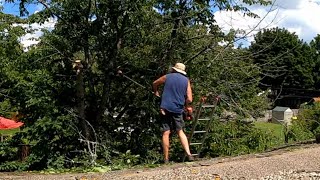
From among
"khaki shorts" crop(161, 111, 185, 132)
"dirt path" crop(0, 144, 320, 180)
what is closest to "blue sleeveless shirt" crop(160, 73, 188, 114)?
"khaki shorts" crop(161, 111, 185, 132)

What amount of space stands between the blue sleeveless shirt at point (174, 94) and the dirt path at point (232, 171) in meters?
1.28

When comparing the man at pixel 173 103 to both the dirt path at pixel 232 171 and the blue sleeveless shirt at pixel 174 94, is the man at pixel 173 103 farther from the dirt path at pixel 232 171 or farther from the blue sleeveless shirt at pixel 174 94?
the dirt path at pixel 232 171

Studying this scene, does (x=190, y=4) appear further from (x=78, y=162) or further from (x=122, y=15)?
(x=78, y=162)

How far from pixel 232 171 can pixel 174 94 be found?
6.96 feet

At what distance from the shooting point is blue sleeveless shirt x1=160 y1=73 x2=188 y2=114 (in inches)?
342

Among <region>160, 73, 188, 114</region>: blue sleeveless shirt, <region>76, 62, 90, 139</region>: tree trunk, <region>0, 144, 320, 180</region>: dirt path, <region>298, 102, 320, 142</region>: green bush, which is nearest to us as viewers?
<region>0, 144, 320, 180</region>: dirt path

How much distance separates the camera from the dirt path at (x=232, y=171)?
6816 mm

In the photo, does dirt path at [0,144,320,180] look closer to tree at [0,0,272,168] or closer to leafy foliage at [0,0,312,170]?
leafy foliage at [0,0,312,170]

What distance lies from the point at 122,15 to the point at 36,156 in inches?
147

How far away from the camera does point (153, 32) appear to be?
11.9 m

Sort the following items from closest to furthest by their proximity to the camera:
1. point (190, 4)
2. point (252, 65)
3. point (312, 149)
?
1. point (312, 149)
2. point (190, 4)
3. point (252, 65)

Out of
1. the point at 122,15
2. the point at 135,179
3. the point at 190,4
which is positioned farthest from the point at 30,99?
the point at 135,179

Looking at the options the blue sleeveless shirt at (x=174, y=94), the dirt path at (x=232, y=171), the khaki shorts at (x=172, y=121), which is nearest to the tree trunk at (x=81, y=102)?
the khaki shorts at (x=172, y=121)

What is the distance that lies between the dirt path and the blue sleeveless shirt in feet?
4.22
